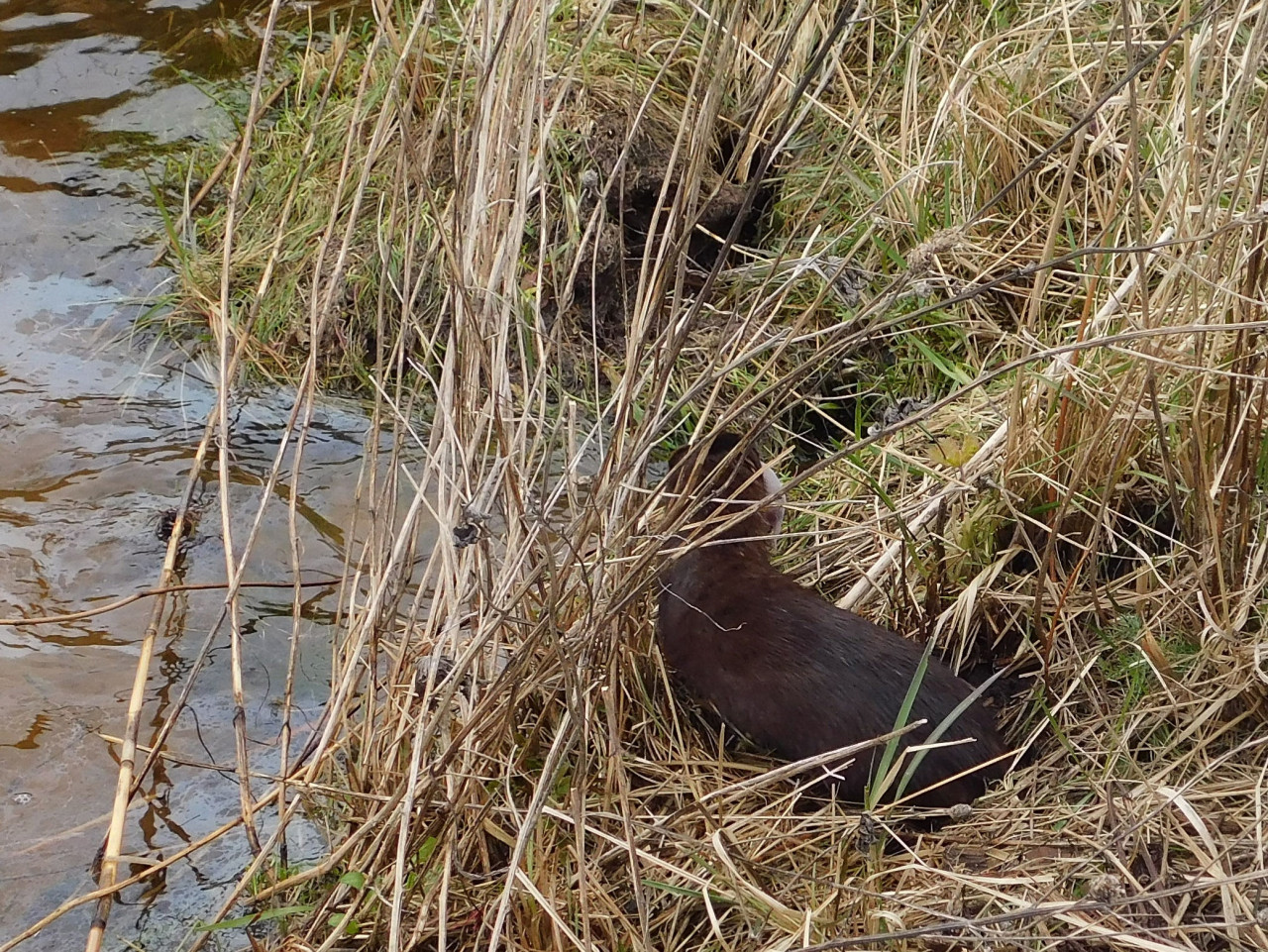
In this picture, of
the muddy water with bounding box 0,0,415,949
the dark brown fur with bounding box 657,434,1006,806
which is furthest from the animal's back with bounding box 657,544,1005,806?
the muddy water with bounding box 0,0,415,949

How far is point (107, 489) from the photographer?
3.32 meters

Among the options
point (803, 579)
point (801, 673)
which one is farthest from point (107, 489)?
point (801, 673)

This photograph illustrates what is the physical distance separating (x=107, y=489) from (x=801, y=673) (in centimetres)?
189

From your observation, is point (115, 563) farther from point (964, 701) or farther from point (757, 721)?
point (964, 701)

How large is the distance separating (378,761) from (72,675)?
0.85 m

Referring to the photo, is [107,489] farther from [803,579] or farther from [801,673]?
[801,673]

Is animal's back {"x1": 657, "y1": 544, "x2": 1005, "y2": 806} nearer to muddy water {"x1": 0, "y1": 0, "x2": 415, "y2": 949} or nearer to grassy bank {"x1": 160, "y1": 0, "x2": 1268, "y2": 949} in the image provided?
grassy bank {"x1": 160, "y1": 0, "x2": 1268, "y2": 949}

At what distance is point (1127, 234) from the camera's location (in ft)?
10.3

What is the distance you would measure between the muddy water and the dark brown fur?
0.83 m

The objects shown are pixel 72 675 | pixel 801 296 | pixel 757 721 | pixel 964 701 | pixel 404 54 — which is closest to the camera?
pixel 404 54

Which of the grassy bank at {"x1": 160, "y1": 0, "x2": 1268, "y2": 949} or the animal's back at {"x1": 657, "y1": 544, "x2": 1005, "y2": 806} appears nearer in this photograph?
the grassy bank at {"x1": 160, "y1": 0, "x2": 1268, "y2": 949}

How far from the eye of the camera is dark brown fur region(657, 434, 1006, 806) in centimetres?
239

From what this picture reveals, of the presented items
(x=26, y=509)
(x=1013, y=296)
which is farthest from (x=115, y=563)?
(x=1013, y=296)

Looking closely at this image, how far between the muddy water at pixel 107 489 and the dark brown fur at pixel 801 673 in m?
0.83
